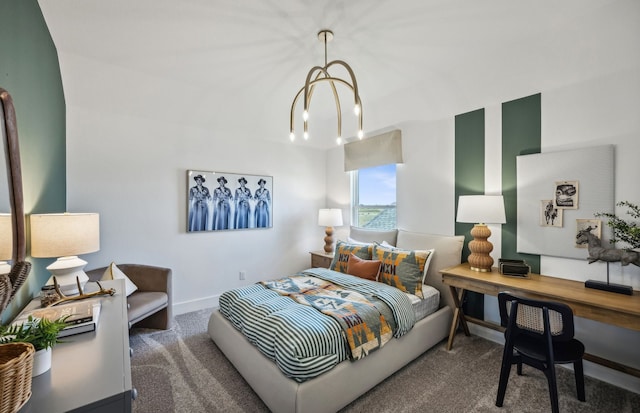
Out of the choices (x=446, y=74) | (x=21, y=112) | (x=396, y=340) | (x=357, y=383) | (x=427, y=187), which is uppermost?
(x=446, y=74)

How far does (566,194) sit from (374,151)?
6.96 feet

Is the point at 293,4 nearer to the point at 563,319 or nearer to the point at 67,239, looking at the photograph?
the point at 67,239

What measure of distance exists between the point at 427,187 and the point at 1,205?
11.3ft

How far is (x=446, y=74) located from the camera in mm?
2744

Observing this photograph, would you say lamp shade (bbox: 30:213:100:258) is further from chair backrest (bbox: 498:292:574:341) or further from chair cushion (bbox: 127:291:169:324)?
chair backrest (bbox: 498:292:574:341)

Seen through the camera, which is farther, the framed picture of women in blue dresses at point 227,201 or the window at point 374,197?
the window at point 374,197

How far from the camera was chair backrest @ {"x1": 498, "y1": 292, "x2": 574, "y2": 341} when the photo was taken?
1584 millimetres

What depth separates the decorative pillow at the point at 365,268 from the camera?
2768 millimetres

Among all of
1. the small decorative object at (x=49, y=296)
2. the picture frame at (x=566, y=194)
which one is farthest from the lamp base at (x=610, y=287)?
the small decorative object at (x=49, y=296)

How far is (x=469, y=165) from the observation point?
9.55ft

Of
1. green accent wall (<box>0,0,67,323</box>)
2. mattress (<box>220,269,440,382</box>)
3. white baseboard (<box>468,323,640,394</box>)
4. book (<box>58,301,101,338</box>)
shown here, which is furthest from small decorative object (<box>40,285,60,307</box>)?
white baseboard (<box>468,323,640,394</box>)

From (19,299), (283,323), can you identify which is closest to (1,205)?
(19,299)

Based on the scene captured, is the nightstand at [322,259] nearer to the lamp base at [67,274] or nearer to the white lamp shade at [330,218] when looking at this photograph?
the white lamp shade at [330,218]

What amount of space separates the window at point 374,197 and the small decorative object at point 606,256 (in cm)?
196
